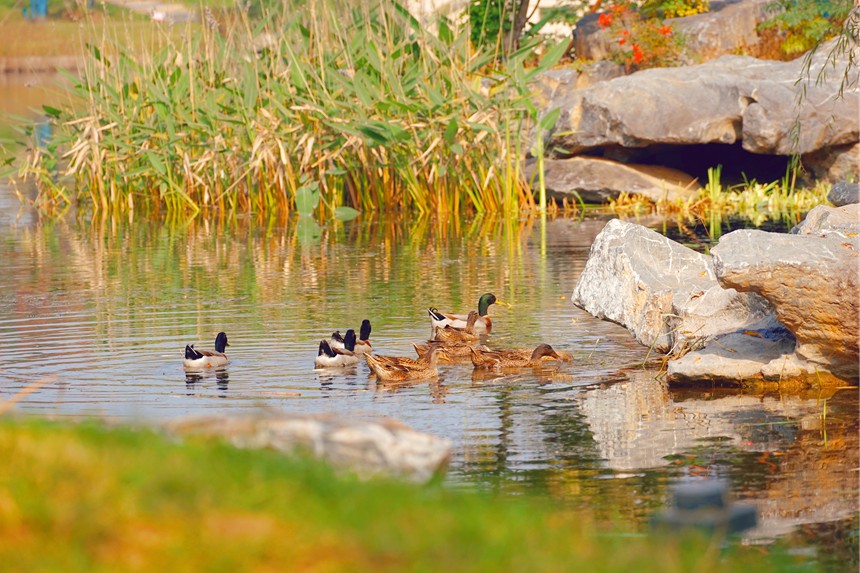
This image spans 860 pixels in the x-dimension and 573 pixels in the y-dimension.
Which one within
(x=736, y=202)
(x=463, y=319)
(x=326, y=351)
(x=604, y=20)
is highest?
(x=604, y=20)

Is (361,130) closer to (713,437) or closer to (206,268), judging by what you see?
(206,268)

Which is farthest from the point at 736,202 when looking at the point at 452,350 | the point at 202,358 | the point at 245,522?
the point at 245,522

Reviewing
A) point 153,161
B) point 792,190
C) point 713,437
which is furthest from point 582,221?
point 713,437

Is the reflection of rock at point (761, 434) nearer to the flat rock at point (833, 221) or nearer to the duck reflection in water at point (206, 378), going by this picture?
the flat rock at point (833, 221)

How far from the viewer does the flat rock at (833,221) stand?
10.8 m

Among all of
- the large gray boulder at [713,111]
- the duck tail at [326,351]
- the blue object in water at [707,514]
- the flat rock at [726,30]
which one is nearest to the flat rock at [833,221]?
the duck tail at [326,351]

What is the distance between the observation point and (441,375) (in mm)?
11086

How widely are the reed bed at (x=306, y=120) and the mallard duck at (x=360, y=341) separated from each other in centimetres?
920

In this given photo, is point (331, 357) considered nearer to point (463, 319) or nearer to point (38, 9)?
point (463, 319)

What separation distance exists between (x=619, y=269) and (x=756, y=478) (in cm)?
436

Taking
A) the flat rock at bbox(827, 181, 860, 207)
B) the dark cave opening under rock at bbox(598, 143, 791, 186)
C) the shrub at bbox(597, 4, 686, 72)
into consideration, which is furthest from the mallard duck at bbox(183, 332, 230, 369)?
the shrub at bbox(597, 4, 686, 72)

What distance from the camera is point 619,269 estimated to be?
38.8 ft

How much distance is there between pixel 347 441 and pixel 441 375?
223 inches

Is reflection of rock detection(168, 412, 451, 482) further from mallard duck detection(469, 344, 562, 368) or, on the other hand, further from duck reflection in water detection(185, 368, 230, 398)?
mallard duck detection(469, 344, 562, 368)
